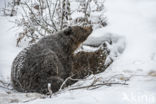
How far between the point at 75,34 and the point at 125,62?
129 centimetres

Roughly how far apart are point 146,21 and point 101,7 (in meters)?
1.69

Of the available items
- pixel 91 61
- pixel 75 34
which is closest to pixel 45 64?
pixel 75 34

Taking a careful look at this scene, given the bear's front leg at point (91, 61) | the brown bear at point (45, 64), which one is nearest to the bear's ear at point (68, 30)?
the brown bear at point (45, 64)

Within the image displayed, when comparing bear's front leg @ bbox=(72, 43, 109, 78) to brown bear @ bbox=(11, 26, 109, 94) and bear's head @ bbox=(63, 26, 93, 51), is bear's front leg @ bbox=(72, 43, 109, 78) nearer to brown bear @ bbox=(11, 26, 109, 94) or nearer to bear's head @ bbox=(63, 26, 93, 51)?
brown bear @ bbox=(11, 26, 109, 94)

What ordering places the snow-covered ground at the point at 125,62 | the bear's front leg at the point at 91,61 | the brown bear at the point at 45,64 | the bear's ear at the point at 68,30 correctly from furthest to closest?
the bear's front leg at the point at 91,61
the bear's ear at the point at 68,30
the brown bear at the point at 45,64
the snow-covered ground at the point at 125,62

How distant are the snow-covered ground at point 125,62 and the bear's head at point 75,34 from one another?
693 millimetres

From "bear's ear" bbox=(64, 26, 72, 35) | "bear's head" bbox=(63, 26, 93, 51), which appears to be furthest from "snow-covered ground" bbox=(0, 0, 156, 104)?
"bear's ear" bbox=(64, 26, 72, 35)

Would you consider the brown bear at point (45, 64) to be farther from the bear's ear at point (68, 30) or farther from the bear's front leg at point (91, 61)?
the bear's front leg at point (91, 61)

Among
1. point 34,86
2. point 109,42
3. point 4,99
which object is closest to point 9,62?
point 34,86

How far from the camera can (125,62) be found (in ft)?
14.6

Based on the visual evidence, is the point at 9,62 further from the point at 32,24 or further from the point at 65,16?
the point at 65,16

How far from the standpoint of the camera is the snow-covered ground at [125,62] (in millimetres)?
2416

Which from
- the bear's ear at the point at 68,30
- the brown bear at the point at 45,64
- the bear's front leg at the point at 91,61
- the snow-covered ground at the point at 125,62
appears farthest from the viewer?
the bear's front leg at the point at 91,61

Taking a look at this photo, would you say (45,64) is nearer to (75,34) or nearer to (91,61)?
(75,34)
